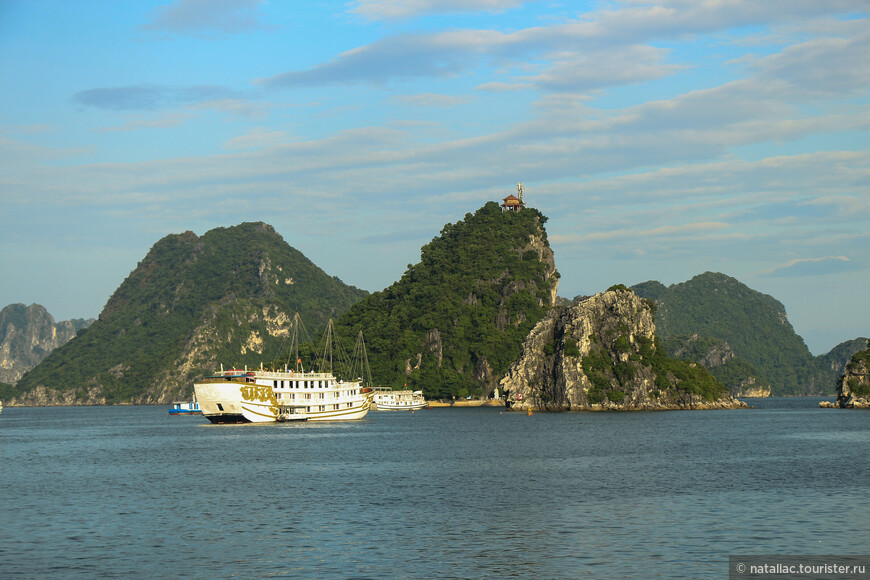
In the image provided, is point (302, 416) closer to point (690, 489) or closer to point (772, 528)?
point (690, 489)

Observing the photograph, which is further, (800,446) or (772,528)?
(800,446)

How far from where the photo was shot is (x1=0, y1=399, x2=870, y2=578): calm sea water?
38.3 metres

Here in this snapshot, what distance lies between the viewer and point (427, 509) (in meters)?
54.2

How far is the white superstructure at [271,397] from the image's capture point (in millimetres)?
149875

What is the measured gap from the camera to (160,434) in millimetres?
144250

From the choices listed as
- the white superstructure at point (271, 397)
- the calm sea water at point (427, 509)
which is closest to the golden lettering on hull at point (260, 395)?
the white superstructure at point (271, 397)

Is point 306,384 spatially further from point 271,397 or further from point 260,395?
point 260,395

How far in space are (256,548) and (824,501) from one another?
120ft

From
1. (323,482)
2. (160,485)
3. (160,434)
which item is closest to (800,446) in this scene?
(323,482)

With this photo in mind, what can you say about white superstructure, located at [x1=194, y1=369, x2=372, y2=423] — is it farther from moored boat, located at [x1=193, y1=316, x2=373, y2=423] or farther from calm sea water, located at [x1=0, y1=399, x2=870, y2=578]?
calm sea water, located at [x1=0, y1=399, x2=870, y2=578]

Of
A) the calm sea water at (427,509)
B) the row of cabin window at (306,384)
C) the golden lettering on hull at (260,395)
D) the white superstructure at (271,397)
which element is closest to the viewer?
the calm sea water at (427,509)

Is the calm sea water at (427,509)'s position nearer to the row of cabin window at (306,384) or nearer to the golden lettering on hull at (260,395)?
the golden lettering on hull at (260,395)

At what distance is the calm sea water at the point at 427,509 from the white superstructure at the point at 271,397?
40705mm

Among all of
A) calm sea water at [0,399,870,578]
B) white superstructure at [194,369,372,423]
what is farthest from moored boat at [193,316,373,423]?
calm sea water at [0,399,870,578]
